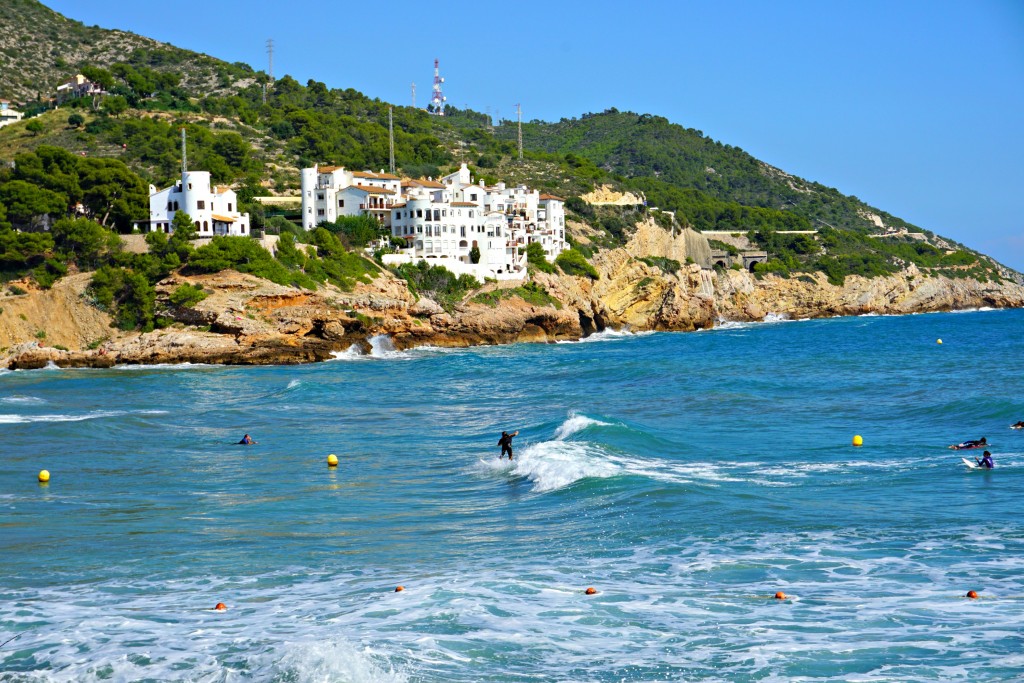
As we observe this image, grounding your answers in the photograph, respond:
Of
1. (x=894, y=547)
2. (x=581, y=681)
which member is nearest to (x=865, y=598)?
(x=894, y=547)

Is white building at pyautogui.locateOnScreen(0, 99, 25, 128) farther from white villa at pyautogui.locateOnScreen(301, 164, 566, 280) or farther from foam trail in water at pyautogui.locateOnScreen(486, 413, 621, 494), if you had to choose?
foam trail in water at pyautogui.locateOnScreen(486, 413, 621, 494)

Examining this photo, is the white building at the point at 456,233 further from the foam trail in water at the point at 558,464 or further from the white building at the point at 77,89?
the foam trail in water at the point at 558,464

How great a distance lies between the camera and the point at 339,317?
58062 mm

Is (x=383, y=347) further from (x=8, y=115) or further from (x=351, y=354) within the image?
(x=8, y=115)

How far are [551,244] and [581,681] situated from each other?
7196cm

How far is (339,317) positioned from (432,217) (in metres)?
16.5

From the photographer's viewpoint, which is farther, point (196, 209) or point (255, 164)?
point (255, 164)

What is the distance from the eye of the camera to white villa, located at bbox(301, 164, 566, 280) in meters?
72.1

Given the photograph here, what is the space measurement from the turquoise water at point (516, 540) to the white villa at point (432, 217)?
34.9 meters

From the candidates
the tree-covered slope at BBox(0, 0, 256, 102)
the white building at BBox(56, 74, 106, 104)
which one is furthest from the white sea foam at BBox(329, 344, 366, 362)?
the tree-covered slope at BBox(0, 0, 256, 102)

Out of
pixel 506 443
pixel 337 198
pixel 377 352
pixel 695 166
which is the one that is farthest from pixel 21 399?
pixel 695 166

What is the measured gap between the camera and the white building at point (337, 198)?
74688 mm

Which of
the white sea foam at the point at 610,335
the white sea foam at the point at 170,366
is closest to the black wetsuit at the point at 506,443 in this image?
the white sea foam at the point at 170,366

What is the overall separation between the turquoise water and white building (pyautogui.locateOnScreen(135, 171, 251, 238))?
83.4ft
